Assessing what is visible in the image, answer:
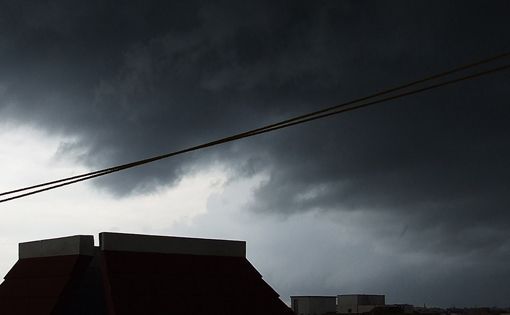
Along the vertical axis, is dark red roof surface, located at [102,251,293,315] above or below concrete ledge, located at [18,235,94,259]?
below

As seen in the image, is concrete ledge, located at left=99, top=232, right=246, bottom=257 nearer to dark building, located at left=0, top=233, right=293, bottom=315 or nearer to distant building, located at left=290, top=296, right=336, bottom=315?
dark building, located at left=0, top=233, right=293, bottom=315

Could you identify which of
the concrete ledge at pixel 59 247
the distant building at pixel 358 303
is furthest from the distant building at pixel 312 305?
the concrete ledge at pixel 59 247

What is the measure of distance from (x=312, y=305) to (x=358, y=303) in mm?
15397

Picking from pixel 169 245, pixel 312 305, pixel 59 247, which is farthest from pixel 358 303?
pixel 59 247

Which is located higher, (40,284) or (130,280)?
(130,280)

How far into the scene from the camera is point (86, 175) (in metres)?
10.3

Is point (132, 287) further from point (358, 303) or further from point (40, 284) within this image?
point (358, 303)

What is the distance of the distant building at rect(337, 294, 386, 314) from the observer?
108062mm

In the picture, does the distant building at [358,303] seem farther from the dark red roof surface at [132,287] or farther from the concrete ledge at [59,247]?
the concrete ledge at [59,247]

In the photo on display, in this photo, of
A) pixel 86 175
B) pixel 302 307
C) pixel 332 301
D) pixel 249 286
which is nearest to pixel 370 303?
pixel 332 301

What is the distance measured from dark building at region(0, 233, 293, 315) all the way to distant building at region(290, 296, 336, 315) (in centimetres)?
7028

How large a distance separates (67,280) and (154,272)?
365cm

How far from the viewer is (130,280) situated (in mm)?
25359

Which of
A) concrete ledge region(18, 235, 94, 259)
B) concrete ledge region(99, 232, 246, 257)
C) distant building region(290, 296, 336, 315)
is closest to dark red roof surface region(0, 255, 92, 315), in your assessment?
concrete ledge region(18, 235, 94, 259)
